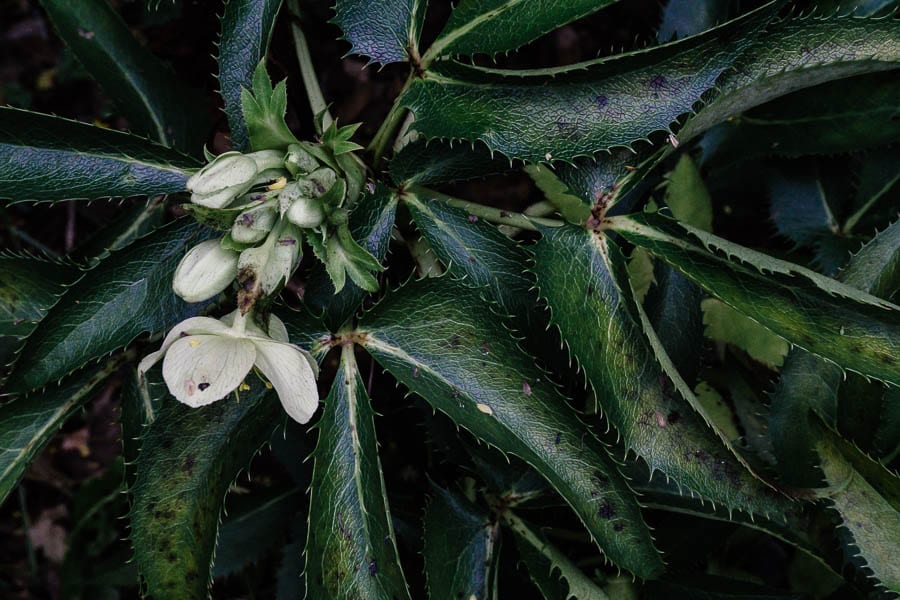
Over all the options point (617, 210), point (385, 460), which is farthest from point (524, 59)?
point (385, 460)

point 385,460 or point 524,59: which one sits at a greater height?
point 524,59

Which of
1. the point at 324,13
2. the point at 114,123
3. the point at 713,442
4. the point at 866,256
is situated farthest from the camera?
the point at 114,123

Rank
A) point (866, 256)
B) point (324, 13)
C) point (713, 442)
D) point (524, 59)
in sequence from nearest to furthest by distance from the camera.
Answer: point (713, 442) → point (866, 256) → point (324, 13) → point (524, 59)

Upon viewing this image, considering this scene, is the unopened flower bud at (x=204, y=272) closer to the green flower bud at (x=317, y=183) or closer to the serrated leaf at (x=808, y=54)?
the green flower bud at (x=317, y=183)

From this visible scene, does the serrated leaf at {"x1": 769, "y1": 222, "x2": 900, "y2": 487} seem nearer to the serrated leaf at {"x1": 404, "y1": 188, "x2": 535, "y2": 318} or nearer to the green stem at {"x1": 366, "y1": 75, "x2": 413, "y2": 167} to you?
the serrated leaf at {"x1": 404, "y1": 188, "x2": 535, "y2": 318}

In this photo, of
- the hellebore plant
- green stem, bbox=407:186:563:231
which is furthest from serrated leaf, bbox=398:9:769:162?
green stem, bbox=407:186:563:231

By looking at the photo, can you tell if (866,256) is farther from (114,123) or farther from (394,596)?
→ (114,123)

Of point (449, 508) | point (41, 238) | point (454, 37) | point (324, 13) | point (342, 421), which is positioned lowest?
point (41, 238)
